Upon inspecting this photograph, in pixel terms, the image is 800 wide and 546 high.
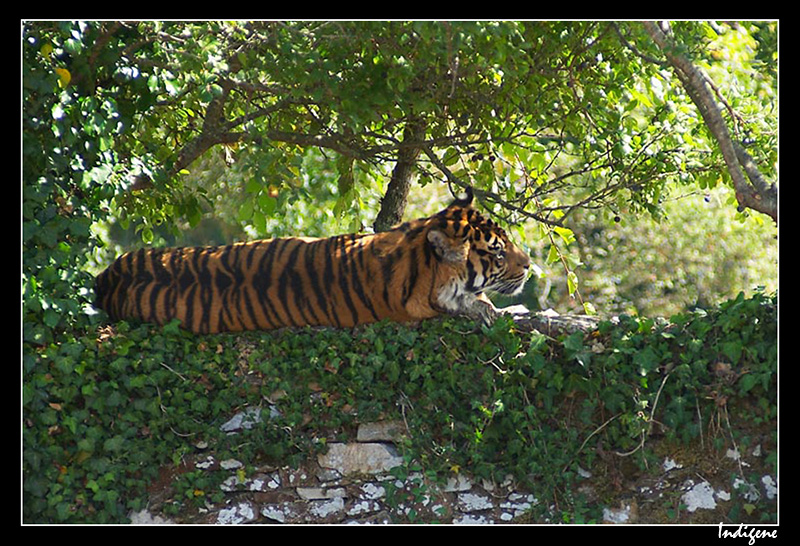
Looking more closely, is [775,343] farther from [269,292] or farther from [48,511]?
[48,511]

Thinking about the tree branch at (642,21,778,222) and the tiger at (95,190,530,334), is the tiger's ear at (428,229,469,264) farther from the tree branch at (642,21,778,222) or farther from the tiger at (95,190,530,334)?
the tree branch at (642,21,778,222)

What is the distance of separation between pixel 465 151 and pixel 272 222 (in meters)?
6.55

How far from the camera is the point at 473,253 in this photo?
7.31 meters

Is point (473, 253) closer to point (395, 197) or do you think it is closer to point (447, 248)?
point (447, 248)

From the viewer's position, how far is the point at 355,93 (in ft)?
21.8

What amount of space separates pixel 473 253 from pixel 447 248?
0.80 feet

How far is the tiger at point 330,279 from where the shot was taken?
714 centimetres

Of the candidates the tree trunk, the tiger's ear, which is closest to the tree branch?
the tiger's ear

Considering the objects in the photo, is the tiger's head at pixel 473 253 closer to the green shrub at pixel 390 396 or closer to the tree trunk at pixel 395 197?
the green shrub at pixel 390 396

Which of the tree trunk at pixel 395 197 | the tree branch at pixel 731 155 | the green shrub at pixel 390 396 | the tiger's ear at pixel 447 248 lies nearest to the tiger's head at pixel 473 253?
the tiger's ear at pixel 447 248

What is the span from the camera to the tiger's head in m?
7.15

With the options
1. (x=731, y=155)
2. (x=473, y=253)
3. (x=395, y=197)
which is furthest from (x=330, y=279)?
(x=731, y=155)

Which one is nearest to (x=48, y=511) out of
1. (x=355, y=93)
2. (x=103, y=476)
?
(x=103, y=476)

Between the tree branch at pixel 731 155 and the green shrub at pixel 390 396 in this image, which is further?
the tree branch at pixel 731 155
